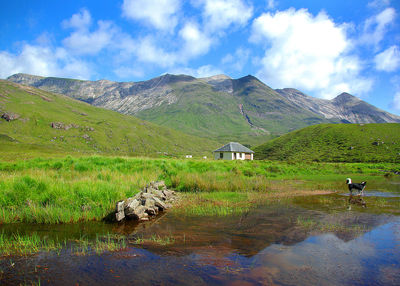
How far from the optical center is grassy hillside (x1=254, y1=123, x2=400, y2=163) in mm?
65938

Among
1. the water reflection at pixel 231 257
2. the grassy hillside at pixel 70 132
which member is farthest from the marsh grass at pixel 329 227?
the grassy hillside at pixel 70 132

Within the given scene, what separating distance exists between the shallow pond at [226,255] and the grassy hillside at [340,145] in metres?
61.0

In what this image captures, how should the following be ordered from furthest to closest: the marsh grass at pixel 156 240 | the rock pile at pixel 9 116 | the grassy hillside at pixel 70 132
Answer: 1. the rock pile at pixel 9 116
2. the grassy hillside at pixel 70 132
3. the marsh grass at pixel 156 240

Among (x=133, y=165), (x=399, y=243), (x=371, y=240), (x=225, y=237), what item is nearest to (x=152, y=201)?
(x=225, y=237)

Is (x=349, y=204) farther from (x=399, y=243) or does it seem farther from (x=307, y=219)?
(x=399, y=243)

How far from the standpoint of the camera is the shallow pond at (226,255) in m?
5.40

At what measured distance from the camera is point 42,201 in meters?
11.1

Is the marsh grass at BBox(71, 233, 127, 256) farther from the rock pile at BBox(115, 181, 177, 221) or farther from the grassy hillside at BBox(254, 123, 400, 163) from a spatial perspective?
the grassy hillside at BBox(254, 123, 400, 163)

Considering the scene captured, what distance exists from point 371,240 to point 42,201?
13224 mm

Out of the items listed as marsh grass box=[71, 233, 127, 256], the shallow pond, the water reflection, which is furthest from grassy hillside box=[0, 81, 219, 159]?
the water reflection

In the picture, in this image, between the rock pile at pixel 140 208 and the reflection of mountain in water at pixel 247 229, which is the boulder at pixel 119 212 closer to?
the rock pile at pixel 140 208

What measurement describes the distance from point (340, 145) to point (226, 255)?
86.8 meters

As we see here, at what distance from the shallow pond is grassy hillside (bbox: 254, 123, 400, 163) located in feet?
200

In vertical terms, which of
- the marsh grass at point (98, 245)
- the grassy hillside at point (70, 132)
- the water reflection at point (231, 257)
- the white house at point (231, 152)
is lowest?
the water reflection at point (231, 257)
